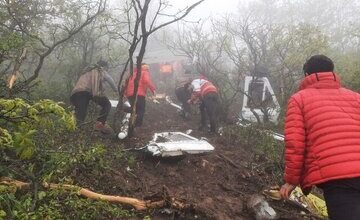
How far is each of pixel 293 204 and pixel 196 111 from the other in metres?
7.26

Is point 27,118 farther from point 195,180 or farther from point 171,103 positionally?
point 171,103

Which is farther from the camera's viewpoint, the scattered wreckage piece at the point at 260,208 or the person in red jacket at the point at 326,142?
the scattered wreckage piece at the point at 260,208

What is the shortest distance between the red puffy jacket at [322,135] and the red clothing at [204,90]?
20.7 ft

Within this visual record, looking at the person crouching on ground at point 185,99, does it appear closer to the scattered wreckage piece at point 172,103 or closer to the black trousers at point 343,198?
the scattered wreckage piece at point 172,103

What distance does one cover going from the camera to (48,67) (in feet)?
43.0

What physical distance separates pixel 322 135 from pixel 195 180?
3194 millimetres

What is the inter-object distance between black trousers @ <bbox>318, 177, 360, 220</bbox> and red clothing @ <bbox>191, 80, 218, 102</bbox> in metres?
6.70

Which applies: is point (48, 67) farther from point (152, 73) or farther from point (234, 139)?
point (152, 73)

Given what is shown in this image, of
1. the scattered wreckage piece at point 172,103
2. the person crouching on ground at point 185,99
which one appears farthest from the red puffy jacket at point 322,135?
the scattered wreckage piece at point 172,103

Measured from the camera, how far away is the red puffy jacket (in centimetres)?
284

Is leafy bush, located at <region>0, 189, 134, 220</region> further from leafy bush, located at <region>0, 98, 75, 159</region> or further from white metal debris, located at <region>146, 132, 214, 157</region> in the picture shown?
white metal debris, located at <region>146, 132, 214, 157</region>

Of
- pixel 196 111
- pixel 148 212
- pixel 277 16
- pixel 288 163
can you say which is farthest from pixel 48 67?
pixel 277 16

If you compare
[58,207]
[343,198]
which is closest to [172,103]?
[58,207]

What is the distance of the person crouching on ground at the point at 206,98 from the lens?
9297 mm
